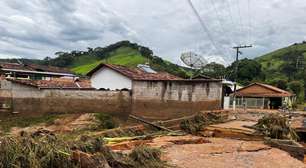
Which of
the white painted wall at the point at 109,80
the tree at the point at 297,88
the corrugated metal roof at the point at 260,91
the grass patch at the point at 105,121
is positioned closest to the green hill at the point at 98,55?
the tree at the point at 297,88

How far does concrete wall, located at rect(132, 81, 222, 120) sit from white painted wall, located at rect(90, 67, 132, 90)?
1.56 meters

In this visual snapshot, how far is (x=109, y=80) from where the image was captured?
19078mm

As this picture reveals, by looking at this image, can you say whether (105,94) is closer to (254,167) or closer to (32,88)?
(32,88)

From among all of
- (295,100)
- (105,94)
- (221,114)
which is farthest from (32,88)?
Answer: (295,100)

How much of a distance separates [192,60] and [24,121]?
13.8 metres

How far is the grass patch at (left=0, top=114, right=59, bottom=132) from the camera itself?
54.3 feet

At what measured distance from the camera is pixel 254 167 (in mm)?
8031

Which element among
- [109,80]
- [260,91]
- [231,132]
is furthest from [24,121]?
[260,91]

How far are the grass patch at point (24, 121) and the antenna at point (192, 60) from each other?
12.0m

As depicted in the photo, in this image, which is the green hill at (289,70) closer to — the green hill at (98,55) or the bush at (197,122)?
the green hill at (98,55)

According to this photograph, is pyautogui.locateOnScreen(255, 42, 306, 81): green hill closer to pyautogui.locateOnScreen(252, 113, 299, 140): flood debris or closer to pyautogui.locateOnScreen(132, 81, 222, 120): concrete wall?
pyautogui.locateOnScreen(132, 81, 222, 120): concrete wall

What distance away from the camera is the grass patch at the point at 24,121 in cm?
1656

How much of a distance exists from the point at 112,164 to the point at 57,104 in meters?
12.2

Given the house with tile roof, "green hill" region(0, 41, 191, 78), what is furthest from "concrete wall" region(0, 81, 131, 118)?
"green hill" region(0, 41, 191, 78)
